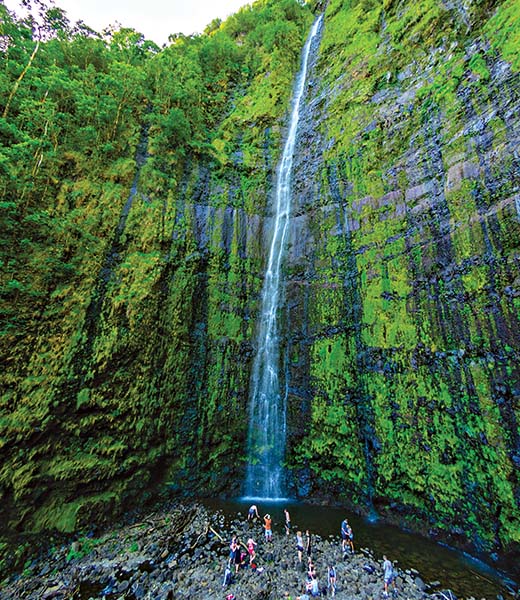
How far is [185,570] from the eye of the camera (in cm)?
729

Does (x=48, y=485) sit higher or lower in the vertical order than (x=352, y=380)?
lower

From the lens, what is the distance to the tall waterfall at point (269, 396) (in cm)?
1180

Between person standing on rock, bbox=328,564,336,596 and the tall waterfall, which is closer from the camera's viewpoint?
person standing on rock, bbox=328,564,336,596

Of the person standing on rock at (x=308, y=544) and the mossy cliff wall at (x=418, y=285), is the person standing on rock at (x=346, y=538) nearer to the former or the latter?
the person standing on rock at (x=308, y=544)

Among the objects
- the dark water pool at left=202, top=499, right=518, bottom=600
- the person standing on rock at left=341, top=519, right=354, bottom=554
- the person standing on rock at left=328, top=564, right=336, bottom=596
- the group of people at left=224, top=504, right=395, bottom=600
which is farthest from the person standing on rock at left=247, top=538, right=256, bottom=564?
the person standing on rock at left=341, top=519, right=354, bottom=554

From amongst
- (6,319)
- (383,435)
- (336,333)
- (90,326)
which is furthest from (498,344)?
(6,319)

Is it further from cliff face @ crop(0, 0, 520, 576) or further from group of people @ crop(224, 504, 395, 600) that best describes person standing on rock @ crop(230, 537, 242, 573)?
cliff face @ crop(0, 0, 520, 576)

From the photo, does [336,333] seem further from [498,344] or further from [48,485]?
[48,485]

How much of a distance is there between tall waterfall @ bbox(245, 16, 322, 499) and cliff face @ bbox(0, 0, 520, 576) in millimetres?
531

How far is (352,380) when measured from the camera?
10898 millimetres

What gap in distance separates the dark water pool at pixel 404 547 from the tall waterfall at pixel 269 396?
0.94 meters

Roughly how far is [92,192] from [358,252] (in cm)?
1088

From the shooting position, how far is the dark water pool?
6.53 meters

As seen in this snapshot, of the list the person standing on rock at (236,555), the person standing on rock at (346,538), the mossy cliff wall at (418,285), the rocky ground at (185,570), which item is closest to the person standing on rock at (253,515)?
the rocky ground at (185,570)
